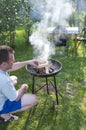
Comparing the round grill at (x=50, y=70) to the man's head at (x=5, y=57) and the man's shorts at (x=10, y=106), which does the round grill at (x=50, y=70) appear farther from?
the man's head at (x=5, y=57)

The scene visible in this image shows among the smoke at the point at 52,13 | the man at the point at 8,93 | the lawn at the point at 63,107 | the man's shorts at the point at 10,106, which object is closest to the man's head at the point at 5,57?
the man at the point at 8,93

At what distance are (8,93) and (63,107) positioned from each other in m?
1.41

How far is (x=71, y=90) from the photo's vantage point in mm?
5789

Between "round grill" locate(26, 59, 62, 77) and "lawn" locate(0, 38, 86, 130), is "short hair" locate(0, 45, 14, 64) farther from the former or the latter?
"lawn" locate(0, 38, 86, 130)

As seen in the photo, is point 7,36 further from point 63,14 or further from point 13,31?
point 63,14

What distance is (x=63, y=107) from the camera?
508 cm

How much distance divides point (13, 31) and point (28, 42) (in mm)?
755

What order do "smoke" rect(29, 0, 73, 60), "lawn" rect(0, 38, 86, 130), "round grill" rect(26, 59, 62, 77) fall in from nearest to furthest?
"lawn" rect(0, 38, 86, 130) < "round grill" rect(26, 59, 62, 77) < "smoke" rect(29, 0, 73, 60)

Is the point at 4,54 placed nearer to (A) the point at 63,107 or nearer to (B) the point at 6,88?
(B) the point at 6,88

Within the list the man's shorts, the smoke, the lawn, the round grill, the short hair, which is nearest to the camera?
the short hair

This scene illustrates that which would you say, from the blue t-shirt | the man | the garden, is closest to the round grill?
the man

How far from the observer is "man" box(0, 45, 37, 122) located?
3.95 meters

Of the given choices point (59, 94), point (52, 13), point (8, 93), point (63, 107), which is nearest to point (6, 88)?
point (8, 93)

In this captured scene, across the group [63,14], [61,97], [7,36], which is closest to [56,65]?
[61,97]
